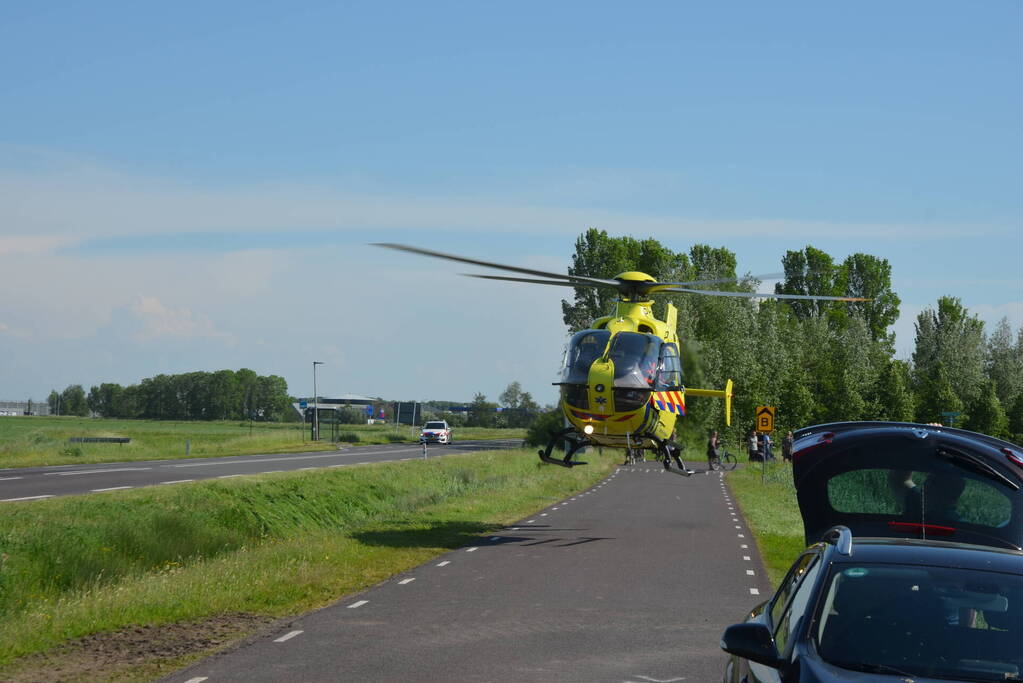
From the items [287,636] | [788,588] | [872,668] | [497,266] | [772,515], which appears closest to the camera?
[872,668]

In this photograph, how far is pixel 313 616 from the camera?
13.3 m

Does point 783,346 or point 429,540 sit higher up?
point 783,346

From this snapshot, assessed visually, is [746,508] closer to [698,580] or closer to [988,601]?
[698,580]

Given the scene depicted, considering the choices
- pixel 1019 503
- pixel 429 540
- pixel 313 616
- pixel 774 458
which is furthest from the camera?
pixel 774 458

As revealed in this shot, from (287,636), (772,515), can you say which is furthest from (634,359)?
(287,636)

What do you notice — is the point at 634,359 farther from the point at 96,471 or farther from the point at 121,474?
the point at 96,471

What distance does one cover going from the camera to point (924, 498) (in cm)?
876

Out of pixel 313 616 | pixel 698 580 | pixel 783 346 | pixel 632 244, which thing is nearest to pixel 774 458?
pixel 783 346

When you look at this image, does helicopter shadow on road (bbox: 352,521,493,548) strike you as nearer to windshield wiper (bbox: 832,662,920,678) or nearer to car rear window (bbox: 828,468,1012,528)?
car rear window (bbox: 828,468,1012,528)

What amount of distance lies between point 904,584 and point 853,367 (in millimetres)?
91086

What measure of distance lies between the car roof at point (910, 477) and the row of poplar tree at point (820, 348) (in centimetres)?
5394

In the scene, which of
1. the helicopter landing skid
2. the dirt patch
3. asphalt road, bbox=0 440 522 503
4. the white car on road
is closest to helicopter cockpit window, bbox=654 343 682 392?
the helicopter landing skid

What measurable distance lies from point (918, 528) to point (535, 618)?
581 centimetres

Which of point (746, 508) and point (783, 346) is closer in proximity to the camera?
point (746, 508)
